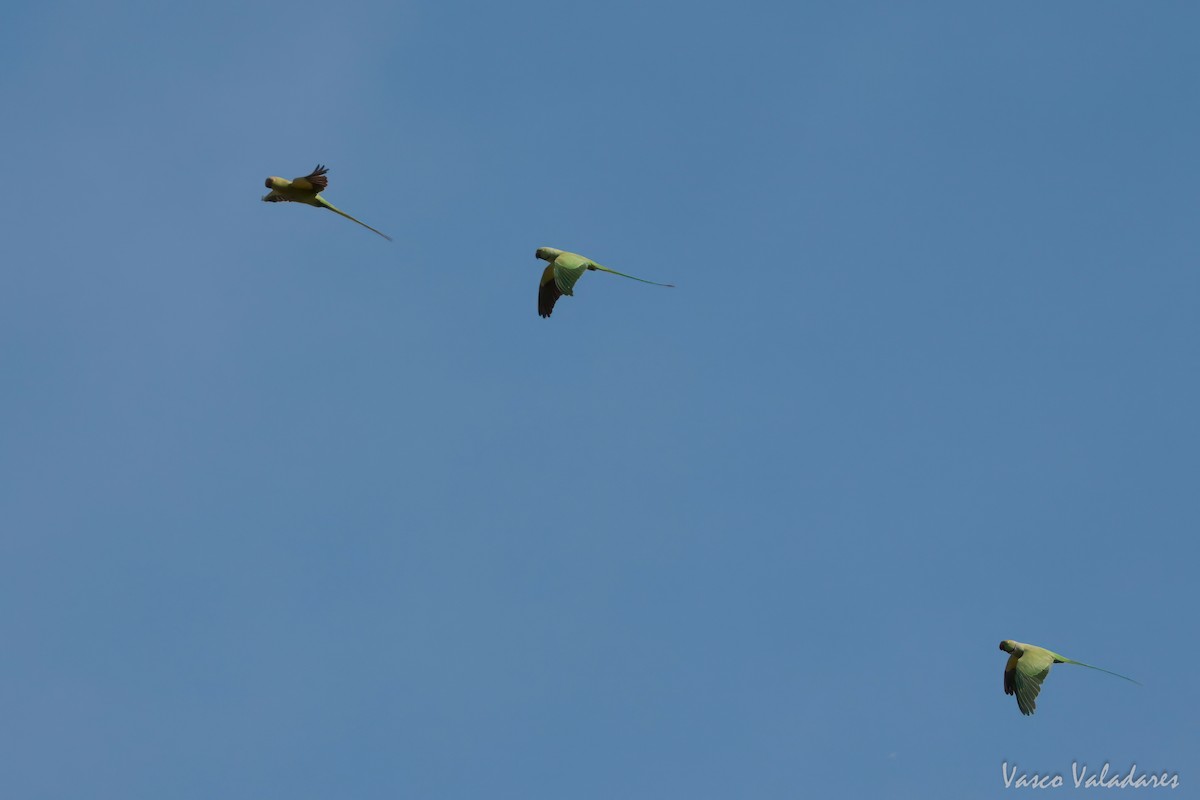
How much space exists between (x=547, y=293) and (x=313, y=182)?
9.45 m

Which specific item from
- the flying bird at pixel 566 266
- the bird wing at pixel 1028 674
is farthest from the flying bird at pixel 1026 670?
the flying bird at pixel 566 266

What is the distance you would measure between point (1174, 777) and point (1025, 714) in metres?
3.99

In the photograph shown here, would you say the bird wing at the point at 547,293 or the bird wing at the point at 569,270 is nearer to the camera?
the bird wing at the point at 569,270

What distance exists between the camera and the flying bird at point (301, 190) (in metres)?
32.5

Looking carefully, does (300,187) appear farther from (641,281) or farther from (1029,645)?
(1029,645)

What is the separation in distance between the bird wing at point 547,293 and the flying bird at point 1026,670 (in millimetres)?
14439

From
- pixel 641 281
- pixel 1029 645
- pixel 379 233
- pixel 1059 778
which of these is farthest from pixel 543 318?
pixel 1059 778

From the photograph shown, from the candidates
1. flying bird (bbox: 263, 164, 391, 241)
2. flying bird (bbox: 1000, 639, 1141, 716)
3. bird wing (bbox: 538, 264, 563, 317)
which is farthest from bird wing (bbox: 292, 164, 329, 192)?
flying bird (bbox: 1000, 639, 1141, 716)

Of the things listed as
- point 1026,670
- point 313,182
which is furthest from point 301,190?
point 1026,670

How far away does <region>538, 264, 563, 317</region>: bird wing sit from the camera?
132 ft

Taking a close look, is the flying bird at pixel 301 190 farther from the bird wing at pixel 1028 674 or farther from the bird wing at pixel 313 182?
the bird wing at pixel 1028 674

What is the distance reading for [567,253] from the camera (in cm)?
3694

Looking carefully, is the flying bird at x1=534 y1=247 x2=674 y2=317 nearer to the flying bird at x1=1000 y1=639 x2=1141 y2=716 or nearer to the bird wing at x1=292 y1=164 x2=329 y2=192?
the bird wing at x1=292 y1=164 x2=329 y2=192

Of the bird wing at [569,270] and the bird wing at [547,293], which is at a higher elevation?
the bird wing at [547,293]
